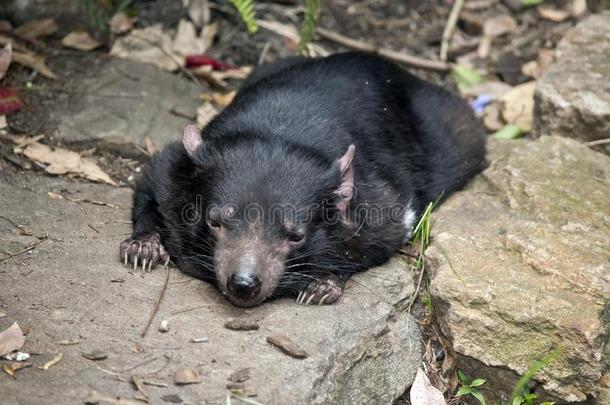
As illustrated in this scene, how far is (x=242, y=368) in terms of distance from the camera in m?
4.27

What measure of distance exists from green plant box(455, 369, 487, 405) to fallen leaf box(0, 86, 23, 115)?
367 cm

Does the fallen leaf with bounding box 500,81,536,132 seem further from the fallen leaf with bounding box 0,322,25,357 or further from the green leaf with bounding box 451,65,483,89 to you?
the fallen leaf with bounding box 0,322,25,357

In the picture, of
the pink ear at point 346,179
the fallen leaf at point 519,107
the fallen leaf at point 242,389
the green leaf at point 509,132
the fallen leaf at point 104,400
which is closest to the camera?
the fallen leaf at point 104,400

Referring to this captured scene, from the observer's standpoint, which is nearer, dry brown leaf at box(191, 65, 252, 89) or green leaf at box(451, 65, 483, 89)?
dry brown leaf at box(191, 65, 252, 89)

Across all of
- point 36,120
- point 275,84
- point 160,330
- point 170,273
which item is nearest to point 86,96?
point 36,120

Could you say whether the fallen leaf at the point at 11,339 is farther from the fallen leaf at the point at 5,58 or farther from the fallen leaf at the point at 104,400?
the fallen leaf at the point at 5,58

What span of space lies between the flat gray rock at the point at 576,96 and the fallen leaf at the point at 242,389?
3834mm

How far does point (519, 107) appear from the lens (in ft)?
25.0

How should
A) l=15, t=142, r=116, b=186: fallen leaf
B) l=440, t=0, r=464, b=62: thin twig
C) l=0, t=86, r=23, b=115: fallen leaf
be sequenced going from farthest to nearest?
1. l=440, t=0, r=464, b=62: thin twig
2. l=0, t=86, r=23, b=115: fallen leaf
3. l=15, t=142, r=116, b=186: fallen leaf

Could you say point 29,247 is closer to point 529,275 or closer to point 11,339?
point 11,339

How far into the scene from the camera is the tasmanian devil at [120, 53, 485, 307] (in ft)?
15.9

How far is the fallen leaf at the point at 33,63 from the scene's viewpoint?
6922 mm

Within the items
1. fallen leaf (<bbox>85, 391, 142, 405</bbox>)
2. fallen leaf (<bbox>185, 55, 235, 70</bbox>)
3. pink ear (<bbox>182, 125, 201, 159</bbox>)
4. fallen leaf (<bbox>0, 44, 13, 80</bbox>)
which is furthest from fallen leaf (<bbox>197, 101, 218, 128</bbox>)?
fallen leaf (<bbox>85, 391, 142, 405</bbox>)

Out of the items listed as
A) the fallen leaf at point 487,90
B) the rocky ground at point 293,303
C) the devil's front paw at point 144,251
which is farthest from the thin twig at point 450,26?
the devil's front paw at point 144,251
